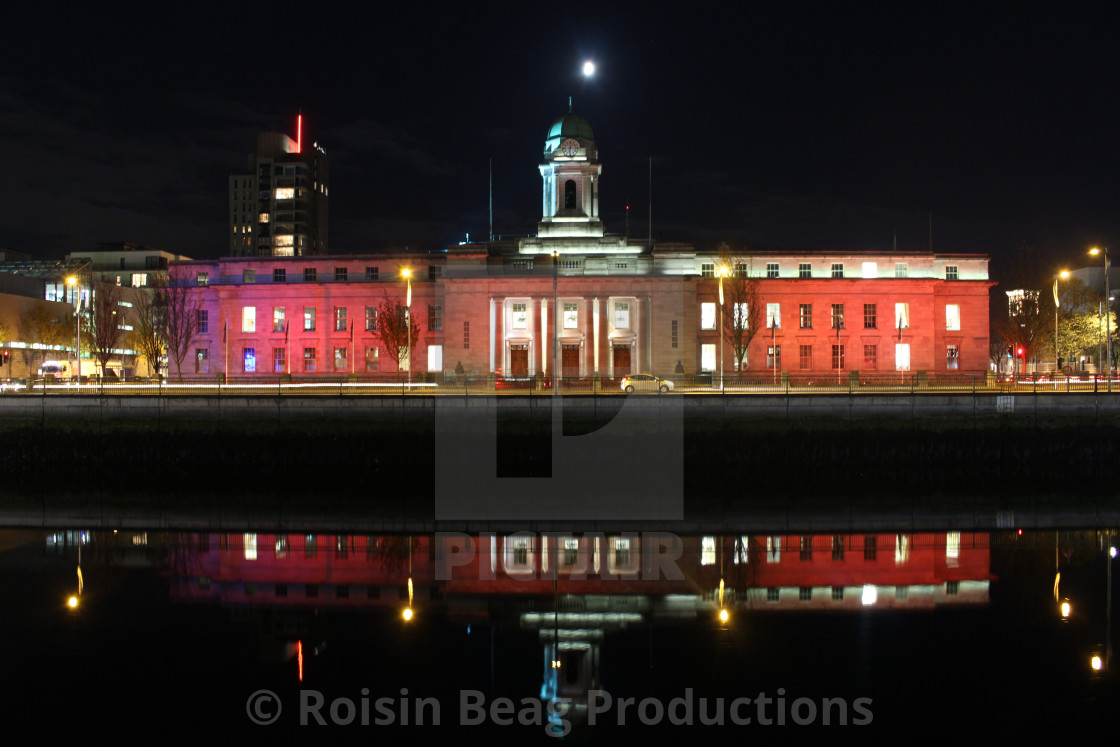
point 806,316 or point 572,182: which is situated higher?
point 572,182

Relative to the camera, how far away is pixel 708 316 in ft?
214

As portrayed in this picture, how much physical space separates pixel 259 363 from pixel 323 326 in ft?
20.6

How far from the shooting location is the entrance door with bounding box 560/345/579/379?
63406 mm

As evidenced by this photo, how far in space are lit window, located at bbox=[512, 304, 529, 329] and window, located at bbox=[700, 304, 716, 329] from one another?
14265 mm

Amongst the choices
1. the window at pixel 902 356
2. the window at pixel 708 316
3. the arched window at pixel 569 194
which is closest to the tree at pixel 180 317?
the arched window at pixel 569 194

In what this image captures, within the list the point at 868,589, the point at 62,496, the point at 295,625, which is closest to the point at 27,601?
the point at 295,625

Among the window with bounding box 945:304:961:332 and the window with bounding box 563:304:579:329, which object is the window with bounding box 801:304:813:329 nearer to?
the window with bounding box 945:304:961:332

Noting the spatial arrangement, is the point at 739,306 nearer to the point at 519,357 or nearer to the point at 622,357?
the point at 622,357

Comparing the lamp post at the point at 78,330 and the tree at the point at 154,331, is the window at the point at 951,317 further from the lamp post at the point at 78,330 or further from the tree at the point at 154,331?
the lamp post at the point at 78,330

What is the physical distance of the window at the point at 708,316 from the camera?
65.1m

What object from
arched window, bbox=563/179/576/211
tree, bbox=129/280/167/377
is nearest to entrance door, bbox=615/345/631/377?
arched window, bbox=563/179/576/211

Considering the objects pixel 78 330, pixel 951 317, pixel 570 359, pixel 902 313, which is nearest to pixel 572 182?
pixel 570 359

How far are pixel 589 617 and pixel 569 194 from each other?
53801mm

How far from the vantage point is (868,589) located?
19000mm
